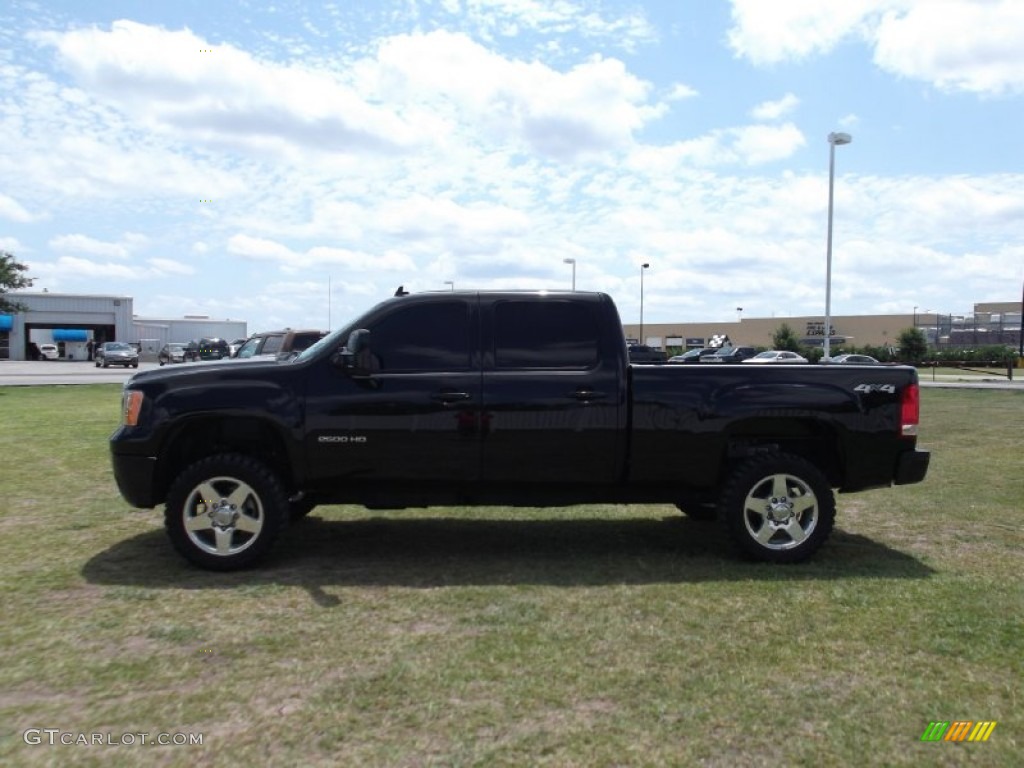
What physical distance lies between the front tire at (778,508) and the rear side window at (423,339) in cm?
212

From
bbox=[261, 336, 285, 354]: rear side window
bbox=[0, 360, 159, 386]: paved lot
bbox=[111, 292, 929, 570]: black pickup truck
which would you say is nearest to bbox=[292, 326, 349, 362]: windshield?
bbox=[111, 292, 929, 570]: black pickup truck

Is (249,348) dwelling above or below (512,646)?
above

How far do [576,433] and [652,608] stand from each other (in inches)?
54.1

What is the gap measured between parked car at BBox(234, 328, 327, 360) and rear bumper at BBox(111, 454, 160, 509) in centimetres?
1023

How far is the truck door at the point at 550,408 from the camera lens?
5.63 m

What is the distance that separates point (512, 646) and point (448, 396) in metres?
1.99

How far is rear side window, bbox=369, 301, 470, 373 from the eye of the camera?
575 cm

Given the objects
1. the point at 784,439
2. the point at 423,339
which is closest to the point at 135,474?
the point at 423,339

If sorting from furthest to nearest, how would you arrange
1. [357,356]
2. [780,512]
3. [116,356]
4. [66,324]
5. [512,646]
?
1. [66,324]
2. [116,356]
3. [780,512]
4. [357,356]
5. [512,646]

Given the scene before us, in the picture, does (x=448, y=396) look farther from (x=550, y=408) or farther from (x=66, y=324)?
(x=66, y=324)

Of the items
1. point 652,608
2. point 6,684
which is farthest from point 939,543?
point 6,684

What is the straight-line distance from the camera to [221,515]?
5547 mm

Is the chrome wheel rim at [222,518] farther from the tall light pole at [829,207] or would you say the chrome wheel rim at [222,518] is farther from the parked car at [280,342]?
the tall light pole at [829,207]

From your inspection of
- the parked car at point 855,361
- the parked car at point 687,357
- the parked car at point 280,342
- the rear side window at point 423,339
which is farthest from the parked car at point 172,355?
the rear side window at point 423,339
